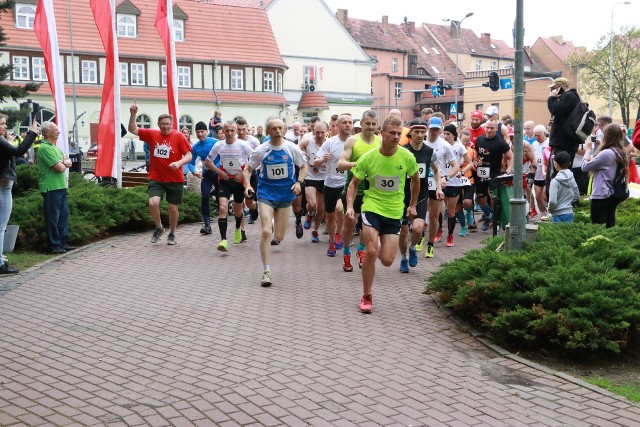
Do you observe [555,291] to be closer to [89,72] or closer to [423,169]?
[423,169]

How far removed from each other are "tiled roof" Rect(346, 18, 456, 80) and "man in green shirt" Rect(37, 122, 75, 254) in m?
78.7

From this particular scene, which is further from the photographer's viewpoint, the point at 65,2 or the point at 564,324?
the point at 65,2

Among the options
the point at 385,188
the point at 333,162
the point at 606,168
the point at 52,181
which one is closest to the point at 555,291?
the point at 385,188

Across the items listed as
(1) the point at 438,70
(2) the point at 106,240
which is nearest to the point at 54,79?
(2) the point at 106,240

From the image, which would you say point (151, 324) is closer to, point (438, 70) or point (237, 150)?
point (237, 150)

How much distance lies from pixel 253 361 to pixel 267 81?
56875mm

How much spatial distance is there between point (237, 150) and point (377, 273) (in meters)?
4.03

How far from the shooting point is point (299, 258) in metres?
12.0

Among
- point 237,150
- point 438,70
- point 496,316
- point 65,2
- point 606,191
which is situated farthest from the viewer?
point 438,70

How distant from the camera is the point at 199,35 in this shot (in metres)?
60.0

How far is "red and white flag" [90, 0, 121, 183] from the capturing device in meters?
15.9

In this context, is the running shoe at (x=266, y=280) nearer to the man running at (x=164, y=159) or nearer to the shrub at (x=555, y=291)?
the shrub at (x=555, y=291)

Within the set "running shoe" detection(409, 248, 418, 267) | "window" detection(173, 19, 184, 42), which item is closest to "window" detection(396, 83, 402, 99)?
"window" detection(173, 19, 184, 42)

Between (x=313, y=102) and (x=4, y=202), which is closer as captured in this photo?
(x=4, y=202)
